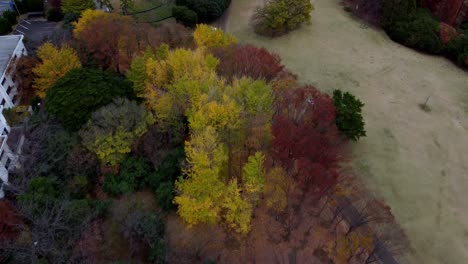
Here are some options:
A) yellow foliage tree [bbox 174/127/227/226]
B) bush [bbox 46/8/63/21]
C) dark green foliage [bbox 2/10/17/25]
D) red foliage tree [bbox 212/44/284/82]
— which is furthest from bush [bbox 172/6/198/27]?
yellow foliage tree [bbox 174/127/227/226]

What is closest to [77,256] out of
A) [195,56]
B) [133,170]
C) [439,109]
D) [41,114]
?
[133,170]

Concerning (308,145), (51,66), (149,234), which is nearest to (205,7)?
(51,66)

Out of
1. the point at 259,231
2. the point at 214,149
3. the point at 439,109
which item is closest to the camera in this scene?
the point at 214,149

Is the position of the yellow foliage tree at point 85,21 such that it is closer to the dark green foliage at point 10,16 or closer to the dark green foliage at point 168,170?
the dark green foliage at point 10,16

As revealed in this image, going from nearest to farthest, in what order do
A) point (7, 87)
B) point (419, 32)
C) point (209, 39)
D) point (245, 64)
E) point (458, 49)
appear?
point (7, 87), point (245, 64), point (209, 39), point (458, 49), point (419, 32)

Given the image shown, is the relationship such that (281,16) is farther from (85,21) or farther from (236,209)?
(236,209)

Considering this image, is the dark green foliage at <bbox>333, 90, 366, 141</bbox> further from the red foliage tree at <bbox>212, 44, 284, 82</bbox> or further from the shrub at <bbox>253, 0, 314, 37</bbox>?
the shrub at <bbox>253, 0, 314, 37</bbox>

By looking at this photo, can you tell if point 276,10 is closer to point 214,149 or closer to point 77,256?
point 214,149

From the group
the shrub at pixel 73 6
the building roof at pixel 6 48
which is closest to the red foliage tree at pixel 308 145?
the building roof at pixel 6 48
